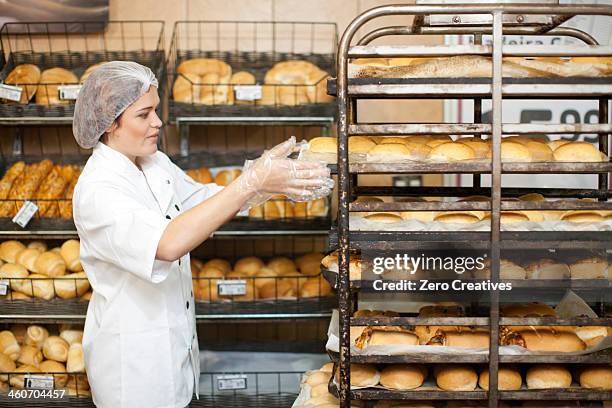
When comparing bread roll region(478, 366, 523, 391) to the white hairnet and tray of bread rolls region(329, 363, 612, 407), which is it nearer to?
tray of bread rolls region(329, 363, 612, 407)

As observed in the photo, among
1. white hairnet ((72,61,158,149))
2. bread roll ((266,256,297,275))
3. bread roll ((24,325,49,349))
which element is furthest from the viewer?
bread roll ((266,256,297,275))

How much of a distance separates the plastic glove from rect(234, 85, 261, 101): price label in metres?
1.32

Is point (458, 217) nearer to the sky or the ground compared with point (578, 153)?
nearer to the ground

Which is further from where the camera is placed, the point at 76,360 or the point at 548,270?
the point at 76,360

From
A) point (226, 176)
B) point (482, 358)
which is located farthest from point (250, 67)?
point (482, 358)

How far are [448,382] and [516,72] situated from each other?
776 millimetres

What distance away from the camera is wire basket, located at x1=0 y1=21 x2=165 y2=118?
3023 mm

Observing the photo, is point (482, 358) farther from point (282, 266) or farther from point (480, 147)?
point (282, 266)

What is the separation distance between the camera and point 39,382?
2.95 m

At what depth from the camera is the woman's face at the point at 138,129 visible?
2.04m

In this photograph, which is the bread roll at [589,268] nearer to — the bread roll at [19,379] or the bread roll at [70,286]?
the bread roll at [70,286]

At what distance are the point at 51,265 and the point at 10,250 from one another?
0.25 meters

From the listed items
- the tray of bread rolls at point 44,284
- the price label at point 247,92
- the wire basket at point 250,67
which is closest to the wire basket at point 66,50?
the wire basket at point 250,67

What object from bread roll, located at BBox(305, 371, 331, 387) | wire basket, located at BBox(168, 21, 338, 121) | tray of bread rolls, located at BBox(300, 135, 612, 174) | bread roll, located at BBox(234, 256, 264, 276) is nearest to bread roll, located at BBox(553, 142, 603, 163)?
tray of bread rolls, located at BBox(300, 135, 612, 174)
